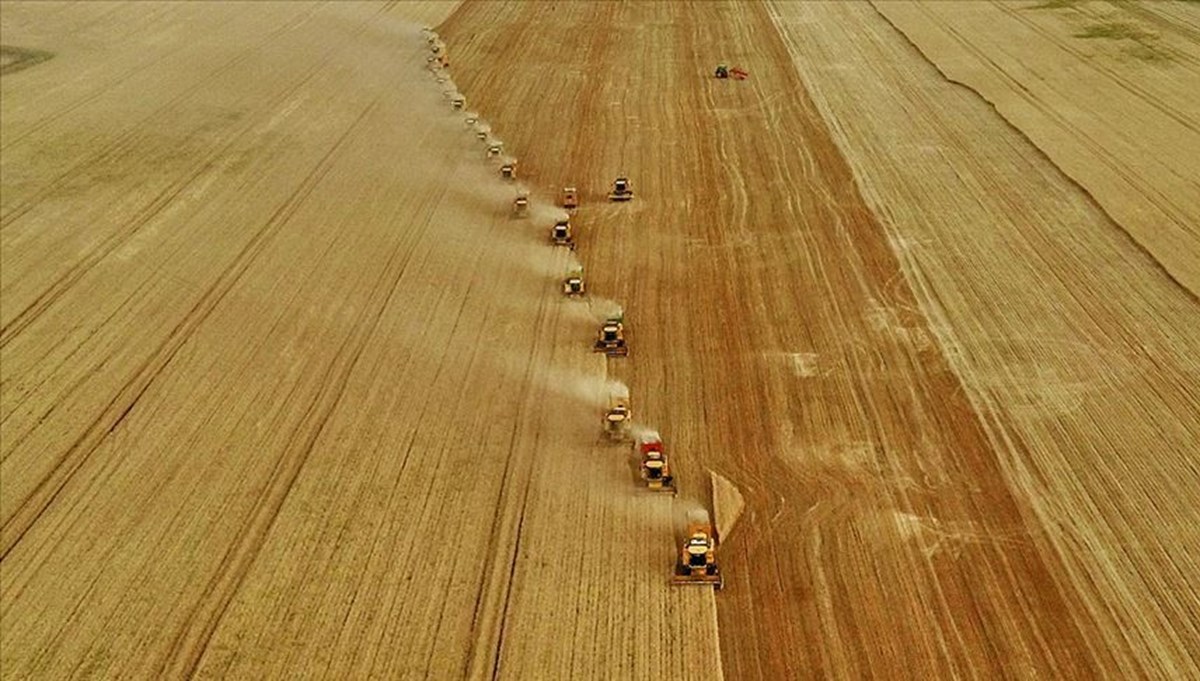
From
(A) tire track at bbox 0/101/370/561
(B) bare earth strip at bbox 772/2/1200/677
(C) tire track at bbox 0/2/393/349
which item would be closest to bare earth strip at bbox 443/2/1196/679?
(B) bare earth strip at bbox 772/2/1200/677

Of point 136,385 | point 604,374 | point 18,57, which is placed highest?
point 18,57

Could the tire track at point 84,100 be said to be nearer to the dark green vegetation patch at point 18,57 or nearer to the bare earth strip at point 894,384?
the dark green vegetation patch at point 18,57

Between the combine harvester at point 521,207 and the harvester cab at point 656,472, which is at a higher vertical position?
the combine harvester at point 521,207

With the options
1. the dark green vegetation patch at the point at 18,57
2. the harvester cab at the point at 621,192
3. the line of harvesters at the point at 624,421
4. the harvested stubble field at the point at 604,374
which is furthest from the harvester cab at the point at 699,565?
the dark green vegetation patch at the point at 18,57

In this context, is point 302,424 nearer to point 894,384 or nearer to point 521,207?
point 521,207

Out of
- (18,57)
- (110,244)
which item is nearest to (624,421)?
(110,244)

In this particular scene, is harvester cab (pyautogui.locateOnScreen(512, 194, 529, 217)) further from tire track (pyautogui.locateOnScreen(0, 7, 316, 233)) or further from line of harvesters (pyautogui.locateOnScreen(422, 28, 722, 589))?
tire track (pyautogui.locateOnScreen(0, 7, 316, 233))

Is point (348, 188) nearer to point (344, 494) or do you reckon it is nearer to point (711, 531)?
point (344, 494)
